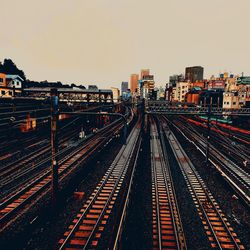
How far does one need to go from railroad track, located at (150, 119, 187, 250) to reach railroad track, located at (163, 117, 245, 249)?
1522 millimetres

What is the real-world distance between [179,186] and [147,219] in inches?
231

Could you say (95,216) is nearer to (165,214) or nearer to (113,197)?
(113,197)

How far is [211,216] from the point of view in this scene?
13.1 meters

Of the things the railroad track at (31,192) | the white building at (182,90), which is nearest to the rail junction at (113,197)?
the railroad track at (31,192)

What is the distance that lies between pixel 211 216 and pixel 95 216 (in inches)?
282

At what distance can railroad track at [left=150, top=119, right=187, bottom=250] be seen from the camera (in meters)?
10.6

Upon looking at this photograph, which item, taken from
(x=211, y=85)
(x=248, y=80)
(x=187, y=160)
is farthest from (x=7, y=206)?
(x=248, y=80)

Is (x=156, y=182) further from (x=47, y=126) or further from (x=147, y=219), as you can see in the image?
(x=47, y=126)

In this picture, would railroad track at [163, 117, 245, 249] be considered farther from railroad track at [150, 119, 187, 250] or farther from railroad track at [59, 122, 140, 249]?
railroad track at [59, 122, 140, 249]

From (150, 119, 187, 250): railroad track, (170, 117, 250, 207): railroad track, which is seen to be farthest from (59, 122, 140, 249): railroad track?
(170, 117, 250, 207): railroad track

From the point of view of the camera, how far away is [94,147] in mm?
29031

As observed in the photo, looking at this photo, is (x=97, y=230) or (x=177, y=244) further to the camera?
(x=97, y=230)

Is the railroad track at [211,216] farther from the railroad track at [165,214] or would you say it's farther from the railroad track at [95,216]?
the railroad track at [95,216]

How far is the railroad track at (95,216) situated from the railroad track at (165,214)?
2.84 metres
